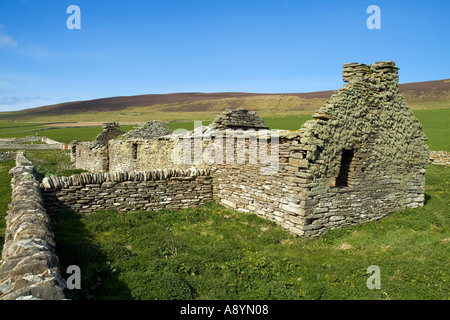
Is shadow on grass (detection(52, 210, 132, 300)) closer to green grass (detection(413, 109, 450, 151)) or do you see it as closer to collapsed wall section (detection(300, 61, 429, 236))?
collapsed wall section (detection(300, 61, 429, 236))

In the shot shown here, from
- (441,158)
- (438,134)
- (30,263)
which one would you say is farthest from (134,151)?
(438,134)

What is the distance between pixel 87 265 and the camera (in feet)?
21.9

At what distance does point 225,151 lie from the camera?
40.4 feet

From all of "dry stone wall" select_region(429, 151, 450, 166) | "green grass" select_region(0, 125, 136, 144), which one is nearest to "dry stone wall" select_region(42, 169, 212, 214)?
"dry stone wall" select_region(429, 151, 450, 166)

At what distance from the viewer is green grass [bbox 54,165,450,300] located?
6258mm

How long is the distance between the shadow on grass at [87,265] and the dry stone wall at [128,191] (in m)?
1.30

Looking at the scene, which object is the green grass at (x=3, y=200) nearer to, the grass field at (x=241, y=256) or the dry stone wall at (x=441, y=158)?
the grass field at (x=241, y=256)

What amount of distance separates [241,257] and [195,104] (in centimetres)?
15403

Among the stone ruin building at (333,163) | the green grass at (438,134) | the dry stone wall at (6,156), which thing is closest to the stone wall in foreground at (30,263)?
the stone ruin building at (333,163)

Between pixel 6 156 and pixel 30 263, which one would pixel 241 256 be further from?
pixel 6 156

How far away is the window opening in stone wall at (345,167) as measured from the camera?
1060 cm

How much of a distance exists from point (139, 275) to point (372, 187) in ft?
28.1

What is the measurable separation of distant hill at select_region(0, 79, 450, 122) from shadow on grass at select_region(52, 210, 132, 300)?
95.6 meters
